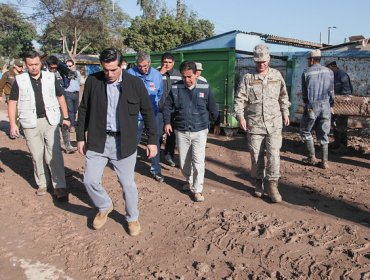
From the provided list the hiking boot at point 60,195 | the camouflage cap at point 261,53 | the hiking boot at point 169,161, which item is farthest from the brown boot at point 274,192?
the hiking boot at point 60,195

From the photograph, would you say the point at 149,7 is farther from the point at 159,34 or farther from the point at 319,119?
the point at 319,119

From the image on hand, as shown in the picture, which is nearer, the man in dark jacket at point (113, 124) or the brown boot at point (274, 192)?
the man in dark jacket at point (113, 124)

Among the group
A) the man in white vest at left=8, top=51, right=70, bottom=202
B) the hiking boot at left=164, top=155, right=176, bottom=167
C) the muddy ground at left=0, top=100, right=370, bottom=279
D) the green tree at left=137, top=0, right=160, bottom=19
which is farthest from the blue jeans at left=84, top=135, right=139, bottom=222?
the green tree at left=137, top=0, right=160, bottom=19

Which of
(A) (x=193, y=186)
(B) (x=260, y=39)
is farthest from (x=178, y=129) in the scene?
(B) (x=260, y=39)

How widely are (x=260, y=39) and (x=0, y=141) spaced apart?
1117 cm

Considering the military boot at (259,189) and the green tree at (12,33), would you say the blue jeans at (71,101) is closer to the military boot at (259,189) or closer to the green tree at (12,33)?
the military boot at (259,189)

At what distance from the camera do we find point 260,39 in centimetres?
1634

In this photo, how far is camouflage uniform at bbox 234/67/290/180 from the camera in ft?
15.4

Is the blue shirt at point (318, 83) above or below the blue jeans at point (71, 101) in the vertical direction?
above

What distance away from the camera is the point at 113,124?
3820 mm

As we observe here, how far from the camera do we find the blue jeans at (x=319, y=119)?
249 inches

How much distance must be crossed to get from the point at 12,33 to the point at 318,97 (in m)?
44.8

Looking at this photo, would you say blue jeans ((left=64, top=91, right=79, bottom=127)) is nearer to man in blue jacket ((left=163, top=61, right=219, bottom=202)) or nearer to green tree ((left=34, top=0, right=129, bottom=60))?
man in blue jacket ((left=163, top=61, right=219, bottom=202))

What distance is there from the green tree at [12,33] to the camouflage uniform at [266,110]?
41651 mm
